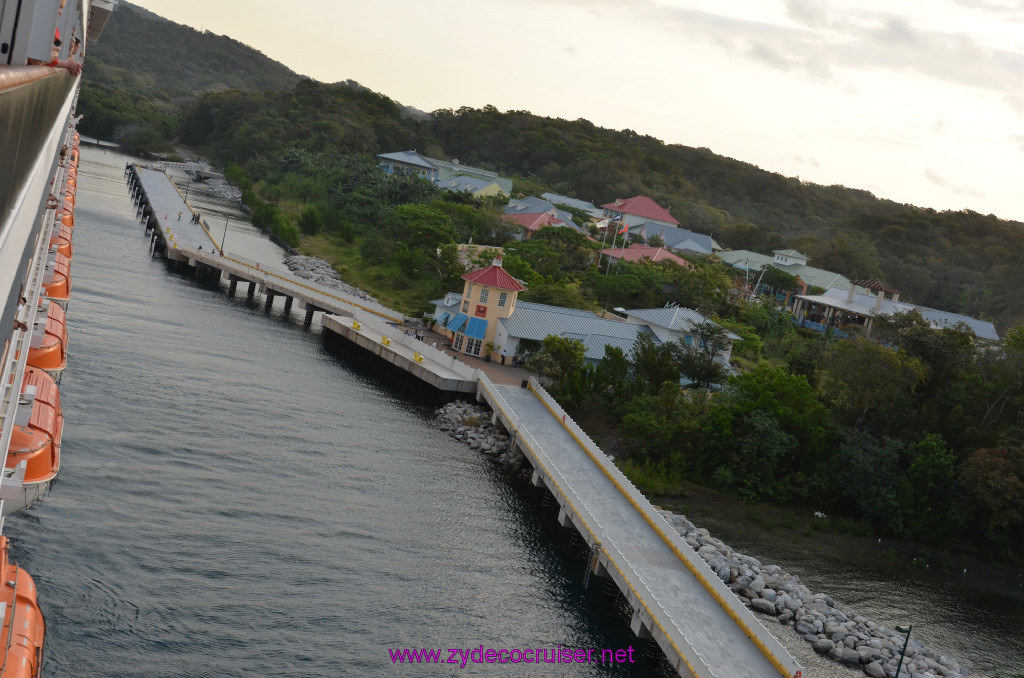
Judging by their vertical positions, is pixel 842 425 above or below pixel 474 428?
above

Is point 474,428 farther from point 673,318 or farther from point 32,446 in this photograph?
point 32,446

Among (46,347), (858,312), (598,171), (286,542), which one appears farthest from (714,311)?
(598,171)

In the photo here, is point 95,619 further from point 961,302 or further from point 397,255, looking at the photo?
point 961,302

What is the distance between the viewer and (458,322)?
4803 centimetres

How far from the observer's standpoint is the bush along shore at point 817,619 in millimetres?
24969

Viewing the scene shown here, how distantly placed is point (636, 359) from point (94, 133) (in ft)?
373

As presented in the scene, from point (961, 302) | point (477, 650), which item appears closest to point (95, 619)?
point (477, 650)

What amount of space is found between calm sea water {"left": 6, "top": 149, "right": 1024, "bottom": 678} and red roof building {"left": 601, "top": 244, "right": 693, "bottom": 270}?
36294mm

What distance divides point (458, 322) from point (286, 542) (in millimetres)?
24995

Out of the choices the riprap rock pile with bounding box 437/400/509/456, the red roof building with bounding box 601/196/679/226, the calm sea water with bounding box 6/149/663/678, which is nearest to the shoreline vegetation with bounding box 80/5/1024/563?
the riprap rock pile with bounding box 437/400/509/456

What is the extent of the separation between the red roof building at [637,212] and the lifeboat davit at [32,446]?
89.3 metres

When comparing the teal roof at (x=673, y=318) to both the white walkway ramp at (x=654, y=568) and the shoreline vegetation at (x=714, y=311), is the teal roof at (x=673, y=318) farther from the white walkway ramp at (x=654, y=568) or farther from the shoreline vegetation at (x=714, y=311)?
the white walkway ramp at (x=654, y=568)

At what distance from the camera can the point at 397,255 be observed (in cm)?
7025

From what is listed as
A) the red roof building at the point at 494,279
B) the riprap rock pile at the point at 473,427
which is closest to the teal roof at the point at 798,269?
the red roof building at the point at 494,279
